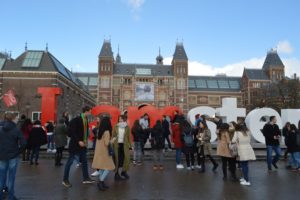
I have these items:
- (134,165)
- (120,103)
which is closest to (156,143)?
(134,165)

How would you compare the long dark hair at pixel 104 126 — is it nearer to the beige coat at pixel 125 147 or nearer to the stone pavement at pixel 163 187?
the beige coat at pixel 125 147

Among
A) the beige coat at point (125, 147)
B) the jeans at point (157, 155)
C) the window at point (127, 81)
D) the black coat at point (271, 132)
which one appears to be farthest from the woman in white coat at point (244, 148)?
the window at point (127, 81)

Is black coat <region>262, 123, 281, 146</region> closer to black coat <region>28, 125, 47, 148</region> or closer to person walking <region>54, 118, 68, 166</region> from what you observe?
person walking <region>54, 118, 68, 166</region>

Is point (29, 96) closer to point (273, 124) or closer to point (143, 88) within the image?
point (273, 124)

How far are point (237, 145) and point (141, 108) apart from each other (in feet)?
33.0

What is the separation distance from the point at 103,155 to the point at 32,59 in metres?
37.7

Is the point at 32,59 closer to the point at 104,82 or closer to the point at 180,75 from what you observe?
the point at 104,82

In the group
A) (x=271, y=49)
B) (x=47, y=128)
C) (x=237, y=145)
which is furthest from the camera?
(x=271, y=49)

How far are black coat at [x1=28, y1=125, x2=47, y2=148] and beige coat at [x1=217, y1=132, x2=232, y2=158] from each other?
20.1 ft

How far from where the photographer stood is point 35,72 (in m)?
39.3

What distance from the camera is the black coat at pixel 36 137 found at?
1066 centimetres

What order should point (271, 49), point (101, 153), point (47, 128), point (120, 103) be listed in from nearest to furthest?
point (101, 153) < point (47, 128) < point (120, 103) < point (271, 49)

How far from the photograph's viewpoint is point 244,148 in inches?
293

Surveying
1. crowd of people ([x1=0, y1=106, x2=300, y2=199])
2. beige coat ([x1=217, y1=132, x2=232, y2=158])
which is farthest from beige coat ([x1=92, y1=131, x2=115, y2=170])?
beige coat ([x1=217, y1=132, x2=232, y2=158])
